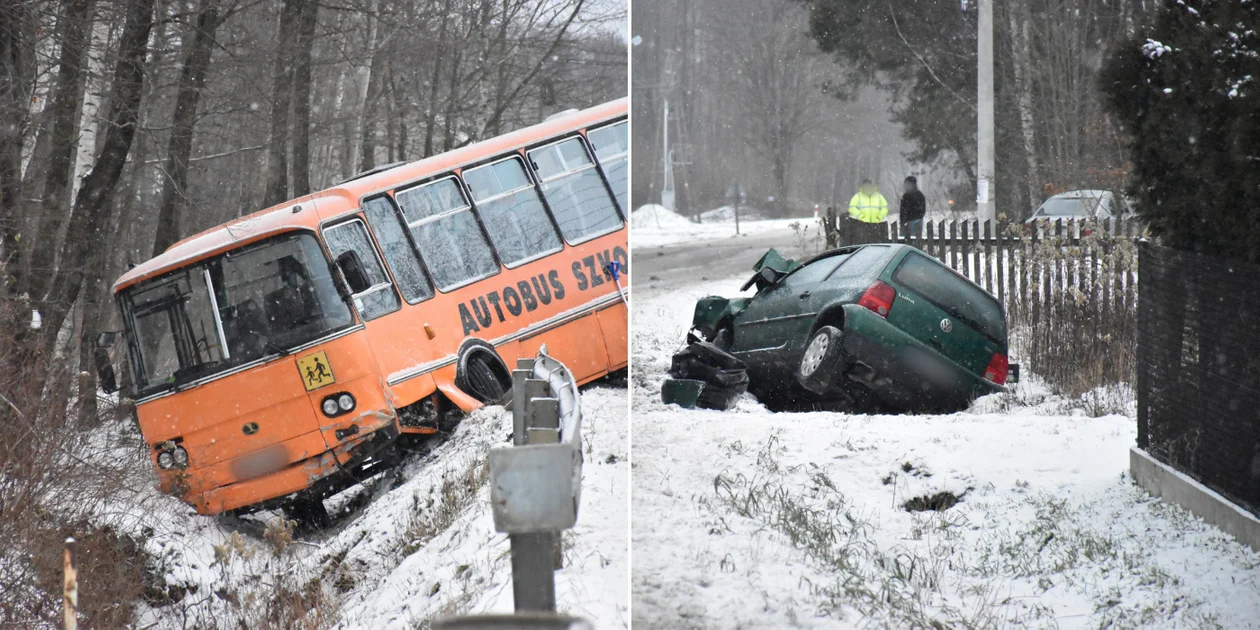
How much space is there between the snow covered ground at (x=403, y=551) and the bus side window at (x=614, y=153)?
31.2 inches

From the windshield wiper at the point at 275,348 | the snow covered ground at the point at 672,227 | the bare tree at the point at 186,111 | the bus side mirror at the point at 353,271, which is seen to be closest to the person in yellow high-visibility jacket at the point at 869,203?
the snow covered ground at the point at 672,227

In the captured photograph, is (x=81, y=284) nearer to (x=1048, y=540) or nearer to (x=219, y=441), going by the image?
(x=219, y=441)

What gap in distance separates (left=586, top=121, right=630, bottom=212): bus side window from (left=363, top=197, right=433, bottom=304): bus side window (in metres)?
1.73

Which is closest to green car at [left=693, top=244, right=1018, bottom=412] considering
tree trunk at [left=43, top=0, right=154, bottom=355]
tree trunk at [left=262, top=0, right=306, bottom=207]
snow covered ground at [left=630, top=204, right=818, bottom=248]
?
snow covered ground at [left=630, top=204, right=818, bottom=248]

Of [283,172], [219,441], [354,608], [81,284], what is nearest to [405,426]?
[219,441]

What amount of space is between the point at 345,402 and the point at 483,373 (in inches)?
38.8

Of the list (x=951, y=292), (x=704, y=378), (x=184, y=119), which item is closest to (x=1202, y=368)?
(x=951, y=292)

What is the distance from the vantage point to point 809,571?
3.32 m

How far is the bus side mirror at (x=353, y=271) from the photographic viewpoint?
774 cm

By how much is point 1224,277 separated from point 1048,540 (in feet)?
2.71

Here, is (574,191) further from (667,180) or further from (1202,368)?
(1202,368)

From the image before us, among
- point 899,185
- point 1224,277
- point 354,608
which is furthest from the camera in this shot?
point 354,608

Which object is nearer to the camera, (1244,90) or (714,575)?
(1244,90)

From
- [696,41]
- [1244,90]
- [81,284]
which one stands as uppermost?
[696,41]
